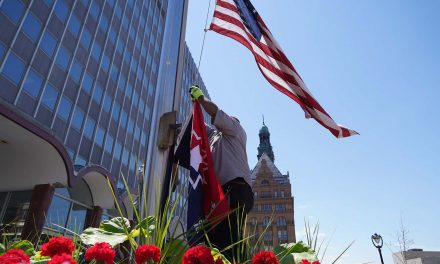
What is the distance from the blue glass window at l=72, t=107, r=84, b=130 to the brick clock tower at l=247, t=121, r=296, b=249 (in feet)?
153

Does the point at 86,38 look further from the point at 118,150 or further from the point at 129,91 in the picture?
the point at 118,150

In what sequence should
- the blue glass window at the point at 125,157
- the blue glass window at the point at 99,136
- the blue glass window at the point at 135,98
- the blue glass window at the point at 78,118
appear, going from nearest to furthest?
the blue glass window at the point at 78,118 < the blue glass window at the point at 99,136 < the blue glass window at the point at 125,157 < the blue glass window at the point at 135,98

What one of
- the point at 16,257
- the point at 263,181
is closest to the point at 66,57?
the point at 16,257

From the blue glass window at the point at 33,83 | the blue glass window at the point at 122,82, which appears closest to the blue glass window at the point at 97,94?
the blue glass window at the point at 122,82

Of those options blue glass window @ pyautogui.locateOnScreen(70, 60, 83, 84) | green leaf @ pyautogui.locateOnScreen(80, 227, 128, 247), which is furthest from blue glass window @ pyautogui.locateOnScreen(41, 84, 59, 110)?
green leaf @ pyautogui.locateOnScreen(80, 227, 128, 247)

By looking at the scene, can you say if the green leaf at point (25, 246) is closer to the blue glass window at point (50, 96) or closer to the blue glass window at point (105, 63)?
the blue glass window at point (50, 96)

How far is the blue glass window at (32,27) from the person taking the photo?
18.1 metres

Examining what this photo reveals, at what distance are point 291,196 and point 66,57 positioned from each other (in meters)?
56.7

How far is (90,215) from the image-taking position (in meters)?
13.3

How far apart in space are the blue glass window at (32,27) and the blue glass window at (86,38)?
14.4 ft

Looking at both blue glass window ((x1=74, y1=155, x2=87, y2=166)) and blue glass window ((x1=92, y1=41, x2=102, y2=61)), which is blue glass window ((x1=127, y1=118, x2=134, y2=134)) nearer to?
blue glass window ((x1=92, y1=41, x2=102, y2=61))

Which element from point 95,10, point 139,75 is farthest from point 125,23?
point 139,75

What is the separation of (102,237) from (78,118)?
2265 cm

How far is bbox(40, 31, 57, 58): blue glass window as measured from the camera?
768 inches
